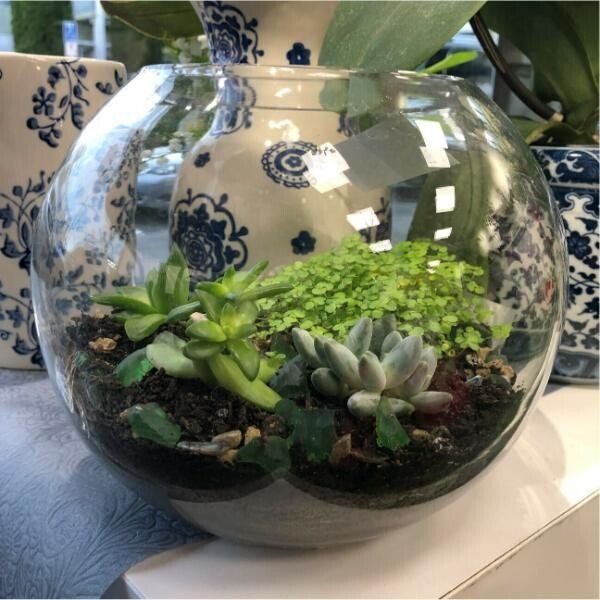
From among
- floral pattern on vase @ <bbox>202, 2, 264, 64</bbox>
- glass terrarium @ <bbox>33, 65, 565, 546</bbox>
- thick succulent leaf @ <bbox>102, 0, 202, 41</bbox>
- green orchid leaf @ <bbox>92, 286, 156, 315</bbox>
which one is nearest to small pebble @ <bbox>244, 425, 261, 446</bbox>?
glass terrarium @ <bbox>33, 65, 565, 546</bbox>

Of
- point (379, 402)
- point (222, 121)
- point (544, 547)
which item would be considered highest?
point (222, 121)

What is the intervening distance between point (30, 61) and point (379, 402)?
1.49ft

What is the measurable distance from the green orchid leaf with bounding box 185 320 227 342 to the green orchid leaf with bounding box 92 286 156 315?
76mm

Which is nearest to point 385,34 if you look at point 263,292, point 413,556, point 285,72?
point 285,72

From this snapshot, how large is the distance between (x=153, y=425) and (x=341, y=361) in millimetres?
107

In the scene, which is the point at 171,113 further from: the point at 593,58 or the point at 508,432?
the point at 593,58

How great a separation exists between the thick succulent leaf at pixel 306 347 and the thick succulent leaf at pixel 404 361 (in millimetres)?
39

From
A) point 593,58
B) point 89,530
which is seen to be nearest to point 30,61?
point 89,530

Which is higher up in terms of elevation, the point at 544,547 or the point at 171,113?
the point at 171,113

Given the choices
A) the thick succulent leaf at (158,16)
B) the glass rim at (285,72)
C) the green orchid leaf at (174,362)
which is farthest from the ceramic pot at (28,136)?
the green orchid leaf at (174,362)

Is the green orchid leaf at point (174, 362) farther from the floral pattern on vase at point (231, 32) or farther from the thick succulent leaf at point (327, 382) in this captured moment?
the floral pattern on vase at point (231, 32)

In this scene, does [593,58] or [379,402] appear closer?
[379,402]

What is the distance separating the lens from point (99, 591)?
0.42 meters

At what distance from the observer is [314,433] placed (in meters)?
0.37
